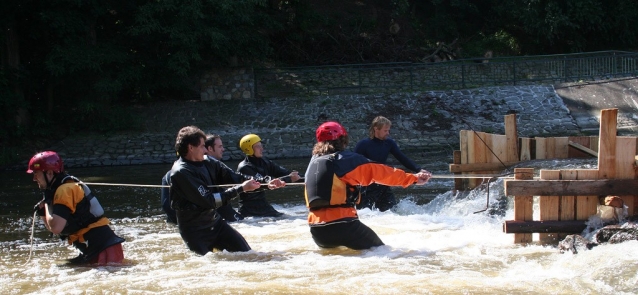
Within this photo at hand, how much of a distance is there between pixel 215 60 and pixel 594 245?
23.7m

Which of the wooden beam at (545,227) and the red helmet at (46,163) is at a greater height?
the red helmet at (46,163)

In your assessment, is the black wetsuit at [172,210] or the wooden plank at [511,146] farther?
the wooden plank at [511,146]

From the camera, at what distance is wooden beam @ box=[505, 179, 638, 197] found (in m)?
8.81

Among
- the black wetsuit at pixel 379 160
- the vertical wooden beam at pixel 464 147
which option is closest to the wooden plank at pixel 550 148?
the vertical wooden beam at pixel 464 147

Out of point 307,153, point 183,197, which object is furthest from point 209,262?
point 307,153

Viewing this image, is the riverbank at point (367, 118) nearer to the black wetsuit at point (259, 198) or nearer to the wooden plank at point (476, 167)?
the wooden plank at point (476, 167)

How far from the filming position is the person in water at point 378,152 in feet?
38.2

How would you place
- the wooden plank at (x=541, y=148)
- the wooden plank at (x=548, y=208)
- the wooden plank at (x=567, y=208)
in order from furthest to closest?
the wooden plank at (x=541, y=148) < the wooden plank at (x=567, y=208) < the wooden plank at (x=548, y=208)

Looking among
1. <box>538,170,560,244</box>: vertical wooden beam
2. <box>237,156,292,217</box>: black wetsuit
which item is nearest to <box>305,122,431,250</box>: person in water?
<box>538,170,560,244</box>: vertical wooden beam

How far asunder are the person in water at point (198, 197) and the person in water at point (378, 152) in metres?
3.19

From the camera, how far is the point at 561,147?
13211 millimetres

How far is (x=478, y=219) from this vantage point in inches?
435

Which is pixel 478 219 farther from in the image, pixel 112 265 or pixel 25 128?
pixel 25 128

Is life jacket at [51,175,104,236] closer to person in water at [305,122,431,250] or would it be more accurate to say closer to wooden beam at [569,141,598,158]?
person in water at [305,122,431,250]
